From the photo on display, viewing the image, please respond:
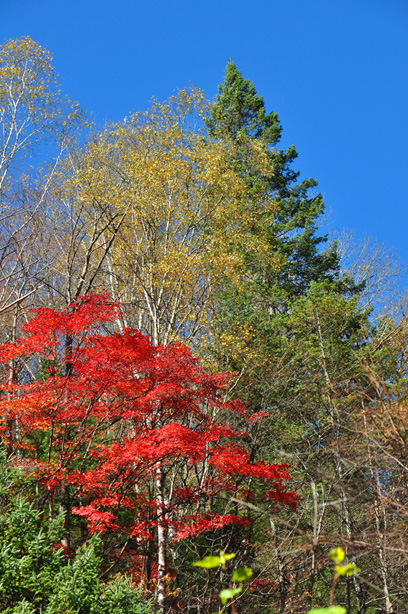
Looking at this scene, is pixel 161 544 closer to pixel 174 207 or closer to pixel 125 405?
pixel 125 405

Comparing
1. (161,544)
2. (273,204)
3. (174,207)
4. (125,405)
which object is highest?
(273,204)

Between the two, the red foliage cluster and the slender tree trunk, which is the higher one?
the red foliage cluster

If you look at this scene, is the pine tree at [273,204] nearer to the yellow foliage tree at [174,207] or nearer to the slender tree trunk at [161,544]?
the yellow foliage tree at [174,207]

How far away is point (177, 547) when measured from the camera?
30.1 ft

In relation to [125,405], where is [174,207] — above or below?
above

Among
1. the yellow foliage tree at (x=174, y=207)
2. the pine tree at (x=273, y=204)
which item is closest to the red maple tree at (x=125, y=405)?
the yellow foliage tree at (x=174, y=207)

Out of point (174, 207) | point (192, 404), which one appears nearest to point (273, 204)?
point (174, 207)

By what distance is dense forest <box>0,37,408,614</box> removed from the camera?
19.0 ft

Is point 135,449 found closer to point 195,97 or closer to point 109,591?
point 109,591

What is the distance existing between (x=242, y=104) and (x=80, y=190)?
10.0 metres

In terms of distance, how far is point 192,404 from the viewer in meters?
8.07

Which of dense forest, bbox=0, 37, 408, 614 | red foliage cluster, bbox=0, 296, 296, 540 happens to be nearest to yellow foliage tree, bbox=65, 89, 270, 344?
dense forest, bbox=0, 37, 408, 614

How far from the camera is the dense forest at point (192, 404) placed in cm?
579

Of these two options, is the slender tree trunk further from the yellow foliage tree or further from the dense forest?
the yellow foliage tree
